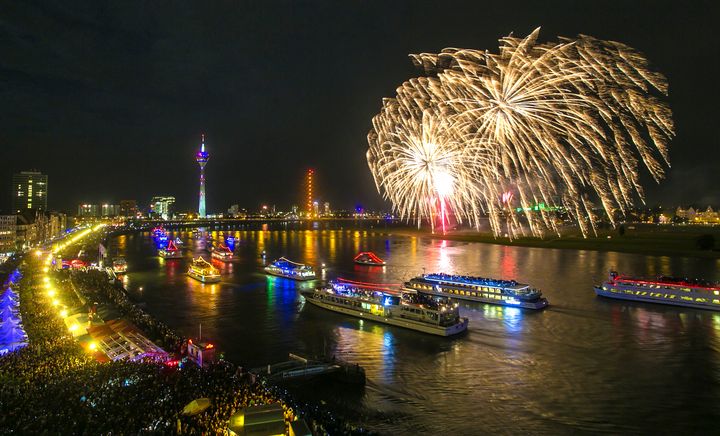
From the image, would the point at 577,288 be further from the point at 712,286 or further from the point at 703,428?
the point at 703,428

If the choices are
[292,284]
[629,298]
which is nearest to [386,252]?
[292,284]

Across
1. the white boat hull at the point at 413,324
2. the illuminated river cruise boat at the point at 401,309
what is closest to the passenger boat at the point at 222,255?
the illuminated river cruise boat at the point at 401,309

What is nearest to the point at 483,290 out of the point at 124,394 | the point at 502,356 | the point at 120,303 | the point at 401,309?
the point at 401,309

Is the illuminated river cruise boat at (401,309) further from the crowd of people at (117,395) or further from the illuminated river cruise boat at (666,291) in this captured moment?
the illuminated river cruise boat at (666,291)

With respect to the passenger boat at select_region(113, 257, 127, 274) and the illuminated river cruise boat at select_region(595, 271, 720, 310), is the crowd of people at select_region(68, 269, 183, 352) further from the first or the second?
the illuminated river cruise boat at select_region(595, 271, 720, 310)

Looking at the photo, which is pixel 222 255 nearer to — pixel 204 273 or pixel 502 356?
pixel 204 273

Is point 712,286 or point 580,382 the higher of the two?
point 712,286

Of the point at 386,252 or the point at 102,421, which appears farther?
the point at 386,252
